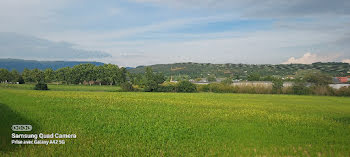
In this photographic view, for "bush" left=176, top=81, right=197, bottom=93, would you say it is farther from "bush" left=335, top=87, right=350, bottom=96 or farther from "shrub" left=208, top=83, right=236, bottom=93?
"bush" left=335, top=87, right=350, bottom=96

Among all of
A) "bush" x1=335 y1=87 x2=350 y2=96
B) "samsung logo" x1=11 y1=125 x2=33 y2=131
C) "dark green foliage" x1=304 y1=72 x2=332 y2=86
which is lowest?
"bush" x1=335 y1=87 x2=350 y2=96

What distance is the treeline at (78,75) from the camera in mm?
98250

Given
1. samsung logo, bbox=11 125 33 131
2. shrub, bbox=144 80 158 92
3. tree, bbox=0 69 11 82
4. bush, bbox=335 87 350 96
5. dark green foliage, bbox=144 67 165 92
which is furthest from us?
tree, bbox=0 69 11 82

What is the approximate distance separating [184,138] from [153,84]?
62.3 m

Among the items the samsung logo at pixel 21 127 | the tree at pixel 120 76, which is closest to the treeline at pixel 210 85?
the tree at pixel 120 76

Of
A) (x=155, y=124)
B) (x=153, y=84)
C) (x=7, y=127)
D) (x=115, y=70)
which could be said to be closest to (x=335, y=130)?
(x=155, y=124)

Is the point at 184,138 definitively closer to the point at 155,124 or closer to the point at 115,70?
the point at 155,124

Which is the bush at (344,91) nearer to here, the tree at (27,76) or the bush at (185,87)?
the bush at (185,87)

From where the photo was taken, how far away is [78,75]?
103062 millimetres

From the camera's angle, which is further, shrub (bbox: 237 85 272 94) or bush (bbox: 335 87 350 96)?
shrub (bbox: 237 85 272 94)

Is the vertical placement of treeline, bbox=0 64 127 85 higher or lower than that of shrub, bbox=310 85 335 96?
higher

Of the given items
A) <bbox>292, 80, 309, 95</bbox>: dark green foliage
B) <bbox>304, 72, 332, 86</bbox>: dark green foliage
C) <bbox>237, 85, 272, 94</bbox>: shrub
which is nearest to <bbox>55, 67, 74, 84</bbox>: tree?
<bbox>237, 85, 272, 94</bbox>: shrub

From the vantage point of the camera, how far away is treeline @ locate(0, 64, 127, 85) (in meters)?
98.2

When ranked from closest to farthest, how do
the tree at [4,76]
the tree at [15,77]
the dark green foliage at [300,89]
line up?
the dark green foliage at [300,89] < the tree at [4,76] < the tree at [15,77]
